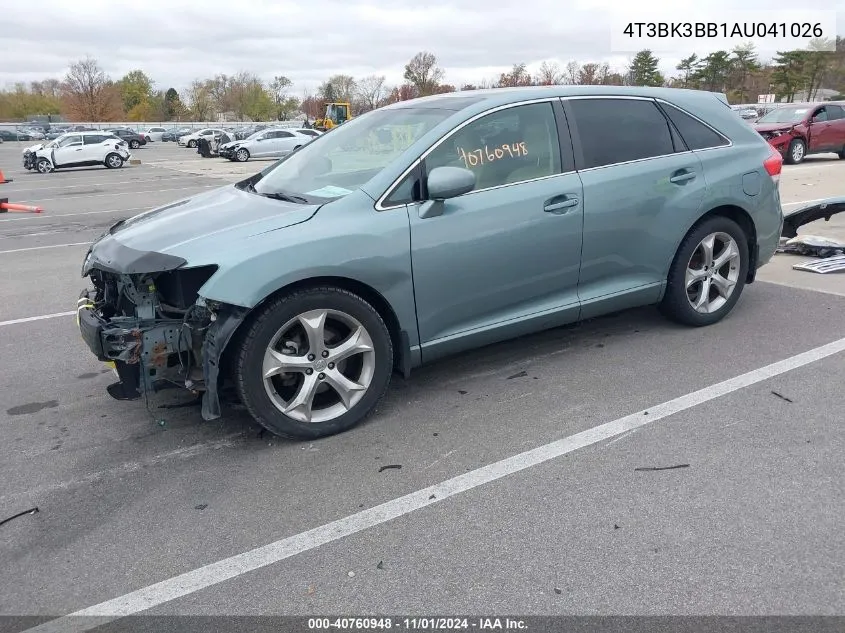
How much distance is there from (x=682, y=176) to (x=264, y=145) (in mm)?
30530

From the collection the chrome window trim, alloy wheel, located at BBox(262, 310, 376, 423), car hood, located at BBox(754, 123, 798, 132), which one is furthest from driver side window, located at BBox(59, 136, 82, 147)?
alloy wheel, located at BBox(262, 310, 376, 423)

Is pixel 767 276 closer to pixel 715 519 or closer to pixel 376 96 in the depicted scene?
pixel 715 519

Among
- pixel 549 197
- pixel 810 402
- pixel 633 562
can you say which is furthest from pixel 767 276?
pixel 633 562

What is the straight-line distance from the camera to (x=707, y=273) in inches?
197

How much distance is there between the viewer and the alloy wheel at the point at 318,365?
344 centimetres

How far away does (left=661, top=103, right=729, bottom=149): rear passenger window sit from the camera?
4891mm

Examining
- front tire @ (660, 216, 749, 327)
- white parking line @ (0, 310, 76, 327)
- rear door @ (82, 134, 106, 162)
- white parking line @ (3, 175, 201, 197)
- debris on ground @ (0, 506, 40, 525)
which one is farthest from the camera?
rear door @ (82, 134, 106, 162)

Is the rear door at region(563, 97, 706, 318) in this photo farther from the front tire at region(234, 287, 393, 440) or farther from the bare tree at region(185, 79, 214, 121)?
the bare tree at region(185, 79, 214, 121)

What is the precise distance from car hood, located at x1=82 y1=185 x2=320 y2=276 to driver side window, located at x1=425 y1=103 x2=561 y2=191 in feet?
2.90

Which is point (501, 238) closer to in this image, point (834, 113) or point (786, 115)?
point (786, 115)

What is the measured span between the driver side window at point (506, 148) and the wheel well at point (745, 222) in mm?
1403

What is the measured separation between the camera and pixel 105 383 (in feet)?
14.6

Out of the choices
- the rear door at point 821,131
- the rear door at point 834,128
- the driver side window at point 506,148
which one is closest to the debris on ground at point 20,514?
the driver side window at point 506,148

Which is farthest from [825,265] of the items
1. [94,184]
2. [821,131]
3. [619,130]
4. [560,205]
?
[94,184]
